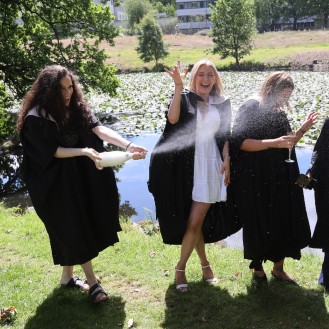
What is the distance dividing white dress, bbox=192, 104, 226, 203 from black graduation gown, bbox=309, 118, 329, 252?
85 centimetres

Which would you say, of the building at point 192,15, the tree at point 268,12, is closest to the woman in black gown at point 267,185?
the tree at point 268,12

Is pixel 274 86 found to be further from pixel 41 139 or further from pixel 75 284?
pixel 75 284

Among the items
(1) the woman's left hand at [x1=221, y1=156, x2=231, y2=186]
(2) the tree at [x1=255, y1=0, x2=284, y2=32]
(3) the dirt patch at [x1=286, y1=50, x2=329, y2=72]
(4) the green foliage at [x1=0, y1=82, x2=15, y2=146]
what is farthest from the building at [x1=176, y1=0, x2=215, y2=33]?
(1) the woman's left hand at [x1=221, y1=156, x2=231, y2=186]

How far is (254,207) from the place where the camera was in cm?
397

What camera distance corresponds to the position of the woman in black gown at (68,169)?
3670mm

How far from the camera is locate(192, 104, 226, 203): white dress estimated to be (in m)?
3.88

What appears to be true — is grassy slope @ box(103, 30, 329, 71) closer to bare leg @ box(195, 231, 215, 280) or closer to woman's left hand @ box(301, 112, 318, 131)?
A: bare leg @ box(195, 231, 215, 280)

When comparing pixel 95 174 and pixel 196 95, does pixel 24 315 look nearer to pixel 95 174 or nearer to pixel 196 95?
pixel 95 174

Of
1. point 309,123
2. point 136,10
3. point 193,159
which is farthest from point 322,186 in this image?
point 136,10

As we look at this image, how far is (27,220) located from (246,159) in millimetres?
4012

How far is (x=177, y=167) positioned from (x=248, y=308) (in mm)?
1355

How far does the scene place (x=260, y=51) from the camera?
136ft

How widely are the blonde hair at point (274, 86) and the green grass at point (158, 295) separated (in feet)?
5.59

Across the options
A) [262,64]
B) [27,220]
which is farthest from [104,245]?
[262,64]
